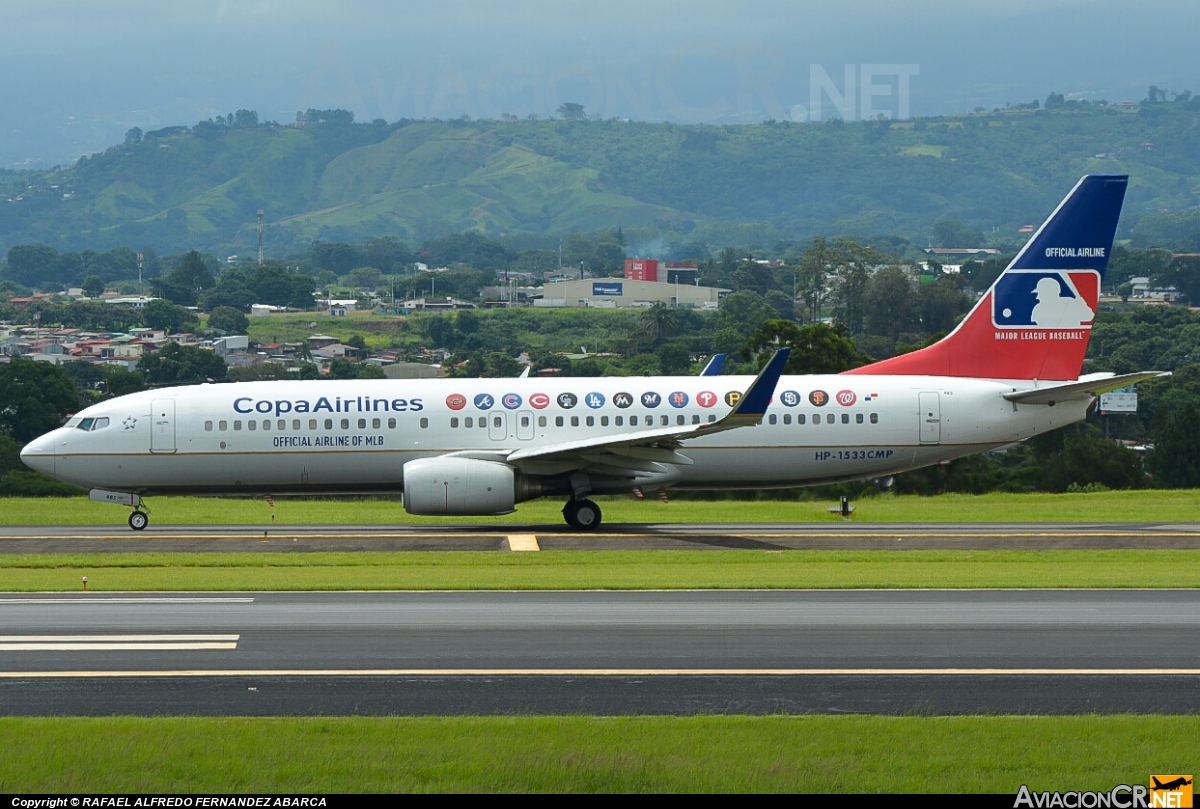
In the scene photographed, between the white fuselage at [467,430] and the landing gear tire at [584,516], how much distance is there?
689mm

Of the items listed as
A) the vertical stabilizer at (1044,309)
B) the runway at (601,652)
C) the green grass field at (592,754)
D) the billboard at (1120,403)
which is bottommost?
the billboard at (1120,403)

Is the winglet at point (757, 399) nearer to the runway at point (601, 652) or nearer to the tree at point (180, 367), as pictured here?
the runway at point (601, 652)

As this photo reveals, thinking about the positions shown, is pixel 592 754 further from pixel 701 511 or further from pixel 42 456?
pixel 701 511

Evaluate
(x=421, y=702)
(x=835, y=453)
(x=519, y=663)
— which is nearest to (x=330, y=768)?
(x=421, y=702)

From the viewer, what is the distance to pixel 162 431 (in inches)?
1305

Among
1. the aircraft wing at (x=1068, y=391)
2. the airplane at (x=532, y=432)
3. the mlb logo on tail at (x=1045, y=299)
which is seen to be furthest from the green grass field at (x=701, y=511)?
the mlb logo on tail at (x=1045, y=299)

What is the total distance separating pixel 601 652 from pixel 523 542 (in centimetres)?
1203

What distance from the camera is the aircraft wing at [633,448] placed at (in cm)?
2931

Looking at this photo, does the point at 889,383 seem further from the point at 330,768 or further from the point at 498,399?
the point at 330,768

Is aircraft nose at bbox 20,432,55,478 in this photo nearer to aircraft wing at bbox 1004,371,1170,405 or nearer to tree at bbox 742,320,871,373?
aircraft wing at bbox 1004,371,1170,405

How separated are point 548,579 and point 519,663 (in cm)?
666

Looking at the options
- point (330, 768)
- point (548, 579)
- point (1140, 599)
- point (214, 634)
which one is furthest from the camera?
point (548, 579)

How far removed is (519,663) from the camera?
53.9ft

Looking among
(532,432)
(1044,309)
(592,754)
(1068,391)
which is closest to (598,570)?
(532,432)
